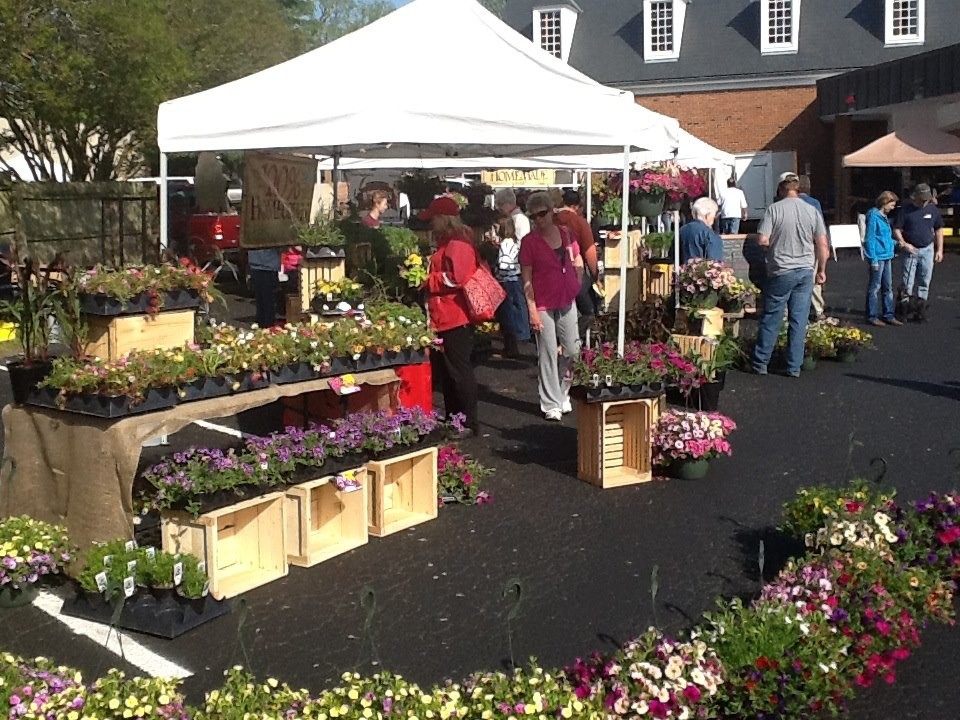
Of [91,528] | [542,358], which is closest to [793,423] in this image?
[542,358]

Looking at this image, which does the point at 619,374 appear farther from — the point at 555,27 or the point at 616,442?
the point at 555,27

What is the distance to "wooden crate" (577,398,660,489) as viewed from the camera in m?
7.66

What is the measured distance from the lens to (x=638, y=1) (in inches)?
1503

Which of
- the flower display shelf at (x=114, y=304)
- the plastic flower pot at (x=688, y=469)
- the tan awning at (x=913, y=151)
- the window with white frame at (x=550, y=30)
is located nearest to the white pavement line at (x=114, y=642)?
the flower display shelf at (x=114, y=304)

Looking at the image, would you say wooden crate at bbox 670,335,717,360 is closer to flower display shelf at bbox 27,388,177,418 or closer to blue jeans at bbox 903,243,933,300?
blue jeans at bbox 903,243,933,300

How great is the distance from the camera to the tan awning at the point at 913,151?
66.1 ft

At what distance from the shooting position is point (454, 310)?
8.56m

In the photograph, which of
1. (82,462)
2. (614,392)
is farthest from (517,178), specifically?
(82,462)

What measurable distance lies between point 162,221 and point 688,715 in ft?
18.8

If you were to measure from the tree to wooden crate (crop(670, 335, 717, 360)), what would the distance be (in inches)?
457

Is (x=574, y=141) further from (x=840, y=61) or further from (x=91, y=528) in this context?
(x=840, y=61)

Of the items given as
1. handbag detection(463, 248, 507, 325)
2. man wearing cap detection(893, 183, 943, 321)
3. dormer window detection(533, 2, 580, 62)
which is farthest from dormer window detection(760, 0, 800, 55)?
handbag detection(463, 248, 507, 325)

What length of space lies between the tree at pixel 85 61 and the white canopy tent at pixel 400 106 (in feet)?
37.9

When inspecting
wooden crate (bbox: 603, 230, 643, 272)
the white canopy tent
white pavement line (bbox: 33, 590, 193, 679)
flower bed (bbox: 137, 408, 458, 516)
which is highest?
the white canopy tent
